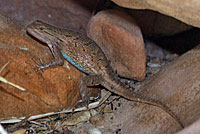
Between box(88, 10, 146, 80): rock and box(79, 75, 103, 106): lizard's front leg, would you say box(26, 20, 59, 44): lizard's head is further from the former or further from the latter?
box(79, 75, 103, 106): lizard's front leg

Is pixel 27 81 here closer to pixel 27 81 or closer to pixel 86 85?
pixel 27 81

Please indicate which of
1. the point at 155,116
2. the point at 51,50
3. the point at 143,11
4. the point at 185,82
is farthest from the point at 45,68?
the point at 143,11

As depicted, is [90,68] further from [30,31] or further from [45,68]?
[30,31]

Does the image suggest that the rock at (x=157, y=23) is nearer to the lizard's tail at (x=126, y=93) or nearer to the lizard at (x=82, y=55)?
the lizard at (x=82, y=55)

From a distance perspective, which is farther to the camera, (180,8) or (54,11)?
(54,11)

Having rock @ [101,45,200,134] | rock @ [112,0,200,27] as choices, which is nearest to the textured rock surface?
rock @ [101,45,200,134]

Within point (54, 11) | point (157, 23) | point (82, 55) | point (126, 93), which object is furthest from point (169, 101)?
point (54, 11)
